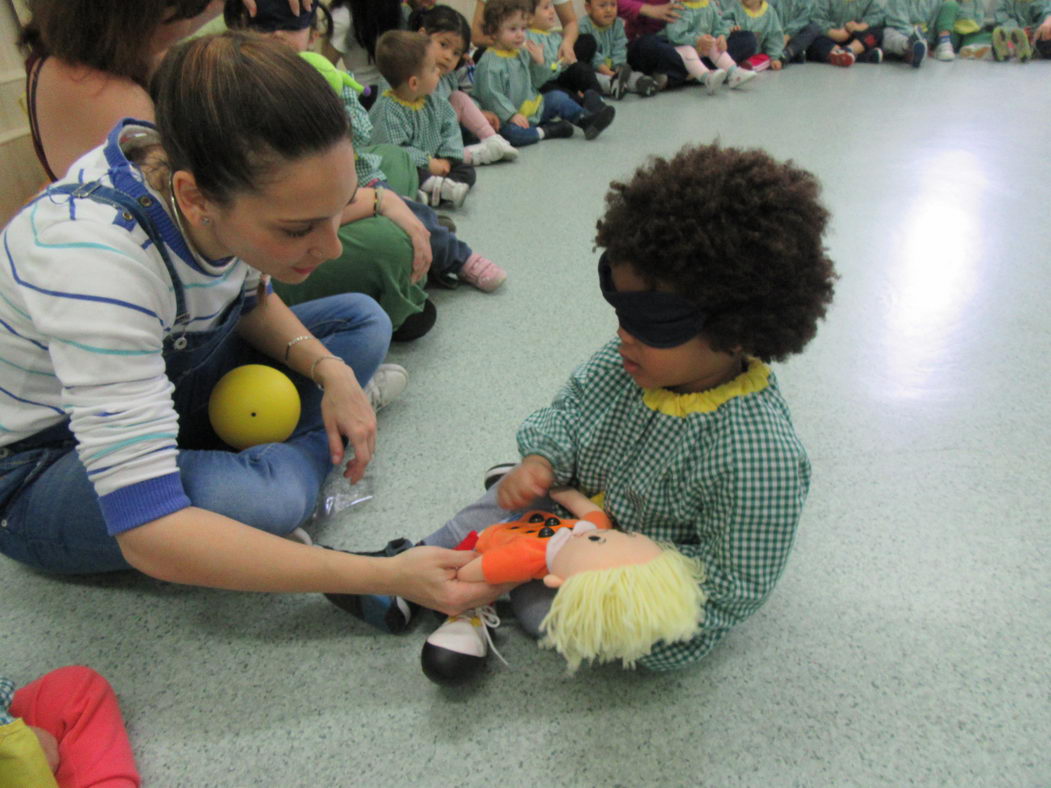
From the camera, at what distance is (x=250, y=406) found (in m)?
1.18

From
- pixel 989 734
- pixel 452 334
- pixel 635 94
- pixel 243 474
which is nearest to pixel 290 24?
pixel 452 334

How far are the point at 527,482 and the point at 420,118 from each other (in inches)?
78.0

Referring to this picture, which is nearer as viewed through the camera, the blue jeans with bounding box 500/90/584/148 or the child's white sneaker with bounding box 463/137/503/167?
the child's white sneaker with bounding box 463/137/503/167

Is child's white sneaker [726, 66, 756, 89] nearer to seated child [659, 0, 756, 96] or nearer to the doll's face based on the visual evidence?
seated child [659, 0, 756, 96]

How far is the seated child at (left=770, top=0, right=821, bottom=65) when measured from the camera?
499 cm

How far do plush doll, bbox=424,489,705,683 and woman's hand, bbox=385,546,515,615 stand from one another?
0.05ft

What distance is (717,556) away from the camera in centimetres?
90

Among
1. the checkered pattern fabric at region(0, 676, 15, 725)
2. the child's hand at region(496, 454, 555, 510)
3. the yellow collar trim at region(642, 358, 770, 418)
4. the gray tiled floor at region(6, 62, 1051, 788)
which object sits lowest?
the gray tiled floor at region(6, 62, 1051, 788)

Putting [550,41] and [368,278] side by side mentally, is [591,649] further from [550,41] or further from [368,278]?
[550,41]

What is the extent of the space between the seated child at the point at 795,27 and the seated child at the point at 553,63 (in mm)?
1929

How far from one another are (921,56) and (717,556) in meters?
5.17

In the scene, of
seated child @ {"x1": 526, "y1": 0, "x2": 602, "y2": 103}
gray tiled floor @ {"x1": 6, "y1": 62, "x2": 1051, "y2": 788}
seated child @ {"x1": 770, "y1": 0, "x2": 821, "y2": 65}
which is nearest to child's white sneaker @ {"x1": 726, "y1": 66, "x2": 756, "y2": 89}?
seated child @ {"x1": 770, "y1": 0, "x2": 821, "y2": 65}

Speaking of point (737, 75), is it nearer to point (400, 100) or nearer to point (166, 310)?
point (400, 100)

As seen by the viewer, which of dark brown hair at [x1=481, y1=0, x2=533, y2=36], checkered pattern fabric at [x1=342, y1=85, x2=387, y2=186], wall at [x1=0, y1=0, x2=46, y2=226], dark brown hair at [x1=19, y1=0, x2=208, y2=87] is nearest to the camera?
dark brown hair at [x1=19, y1=0, x2=208, y2=87]
